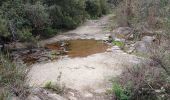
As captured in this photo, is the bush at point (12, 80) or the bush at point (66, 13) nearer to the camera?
the bush at point (12, 80)

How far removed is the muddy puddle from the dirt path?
448mm

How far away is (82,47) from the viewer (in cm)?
1089

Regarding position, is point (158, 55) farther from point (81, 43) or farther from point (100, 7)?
point (100, 7)

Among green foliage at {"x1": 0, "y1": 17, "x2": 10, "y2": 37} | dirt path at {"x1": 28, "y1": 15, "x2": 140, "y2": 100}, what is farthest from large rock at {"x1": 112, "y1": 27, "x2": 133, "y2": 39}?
green foliage at {"x1": 0, "y1": 17, "x2": 10, "y2": 37}

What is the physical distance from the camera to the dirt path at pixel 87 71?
23.1ft

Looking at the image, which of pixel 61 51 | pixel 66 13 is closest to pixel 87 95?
pixel 61 51

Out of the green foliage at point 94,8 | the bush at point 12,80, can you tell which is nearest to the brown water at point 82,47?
the bush at point 12,80

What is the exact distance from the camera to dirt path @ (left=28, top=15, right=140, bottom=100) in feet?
23.1

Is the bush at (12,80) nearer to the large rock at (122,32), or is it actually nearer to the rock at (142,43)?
the rock at (142,43)

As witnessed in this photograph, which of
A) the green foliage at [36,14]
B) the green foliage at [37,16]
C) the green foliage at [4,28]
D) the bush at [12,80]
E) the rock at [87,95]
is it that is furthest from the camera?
the green foliage at [36,14]

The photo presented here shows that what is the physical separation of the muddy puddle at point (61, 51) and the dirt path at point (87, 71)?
1.47ft

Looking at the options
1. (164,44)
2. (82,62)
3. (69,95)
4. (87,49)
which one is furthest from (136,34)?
(69,95)

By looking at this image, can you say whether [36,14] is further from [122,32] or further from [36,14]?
[122,32]

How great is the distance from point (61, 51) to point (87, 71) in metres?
2.47
